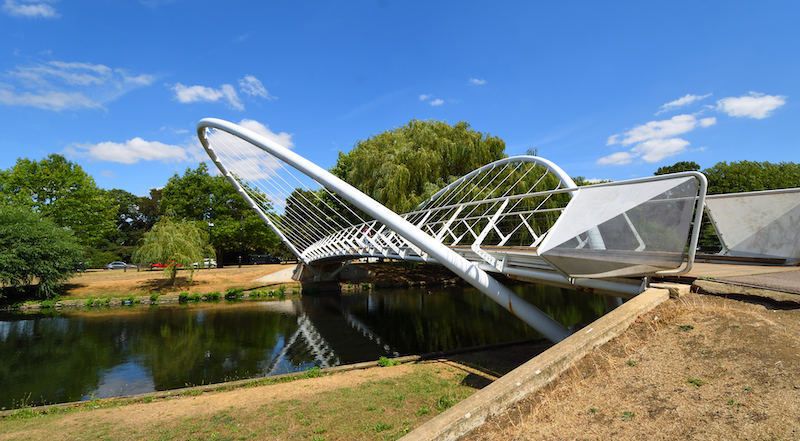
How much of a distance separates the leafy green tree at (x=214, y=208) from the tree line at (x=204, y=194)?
9 cm

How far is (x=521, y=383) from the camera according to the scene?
3.70 meters

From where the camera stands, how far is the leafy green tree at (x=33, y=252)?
20.2 metres

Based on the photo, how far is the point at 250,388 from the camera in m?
8.30

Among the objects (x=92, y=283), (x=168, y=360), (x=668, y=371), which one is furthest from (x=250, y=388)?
(x=92, y=283)

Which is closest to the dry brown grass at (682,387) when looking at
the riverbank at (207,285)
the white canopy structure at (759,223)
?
the white canopy structure at (759,223)

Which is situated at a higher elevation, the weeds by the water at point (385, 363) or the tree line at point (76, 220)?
the tree line at point (76, 220)

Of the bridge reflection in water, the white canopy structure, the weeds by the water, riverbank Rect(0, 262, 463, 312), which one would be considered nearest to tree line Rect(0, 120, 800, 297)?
riverbank Rect(0, 262, 463, 312)

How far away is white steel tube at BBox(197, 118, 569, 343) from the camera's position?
8.38m

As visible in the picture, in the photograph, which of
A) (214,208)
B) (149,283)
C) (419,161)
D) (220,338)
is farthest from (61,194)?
(419,161)

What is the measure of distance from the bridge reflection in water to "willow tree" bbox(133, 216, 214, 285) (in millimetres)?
3636

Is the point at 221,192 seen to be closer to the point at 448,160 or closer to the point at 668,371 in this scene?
the point at 448,160

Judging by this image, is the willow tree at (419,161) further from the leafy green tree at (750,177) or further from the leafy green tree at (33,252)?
the leafy green tree at (750,177)

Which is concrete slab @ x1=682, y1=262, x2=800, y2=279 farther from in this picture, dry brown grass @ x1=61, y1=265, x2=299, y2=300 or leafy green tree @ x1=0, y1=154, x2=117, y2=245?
leafy green tree @ x1=0, y1=154, x2=117, y2=245

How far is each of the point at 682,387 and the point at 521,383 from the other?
1390 millimetres
